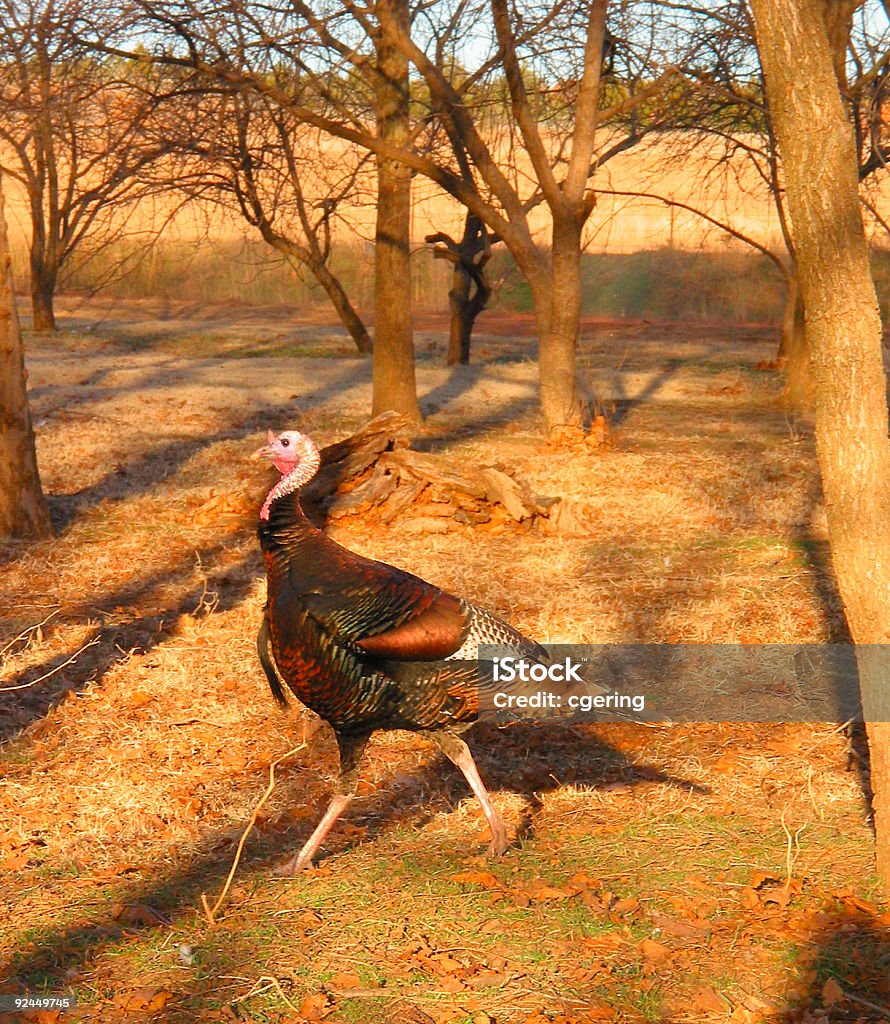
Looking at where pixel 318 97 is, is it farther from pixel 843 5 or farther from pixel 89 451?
pixel 843 5

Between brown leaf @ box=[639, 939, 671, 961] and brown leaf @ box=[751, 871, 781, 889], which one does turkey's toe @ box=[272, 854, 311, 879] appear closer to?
brown leaf @ box=[639, 939, 671, 961]

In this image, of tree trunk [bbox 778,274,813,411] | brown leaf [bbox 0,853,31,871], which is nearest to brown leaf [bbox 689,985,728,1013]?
brown leaf [bbox 0,853,31,871]

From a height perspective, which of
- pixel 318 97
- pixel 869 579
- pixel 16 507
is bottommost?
pixel 16 507

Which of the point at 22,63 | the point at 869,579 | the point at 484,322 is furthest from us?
the point at 484,322

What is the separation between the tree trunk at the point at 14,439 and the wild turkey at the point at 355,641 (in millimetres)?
5147

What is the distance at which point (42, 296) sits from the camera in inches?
1041

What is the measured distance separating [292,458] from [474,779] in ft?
5.00

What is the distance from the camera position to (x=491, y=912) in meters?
4.62

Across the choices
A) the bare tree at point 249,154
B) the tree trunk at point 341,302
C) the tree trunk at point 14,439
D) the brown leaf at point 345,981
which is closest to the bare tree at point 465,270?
the tree trunk at point 341,302

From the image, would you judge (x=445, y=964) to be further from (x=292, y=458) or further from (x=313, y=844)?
(x=292, y=458)

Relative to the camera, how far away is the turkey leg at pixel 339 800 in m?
4.93

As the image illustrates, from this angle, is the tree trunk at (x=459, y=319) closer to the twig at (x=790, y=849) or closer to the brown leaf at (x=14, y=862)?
the twig at (x=790, y=849)

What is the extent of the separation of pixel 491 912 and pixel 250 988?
97cm

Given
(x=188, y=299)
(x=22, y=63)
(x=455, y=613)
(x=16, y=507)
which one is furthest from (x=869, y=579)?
(x=188, y=299)
